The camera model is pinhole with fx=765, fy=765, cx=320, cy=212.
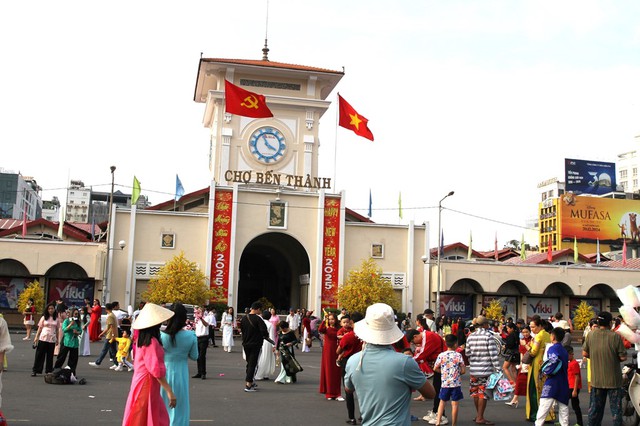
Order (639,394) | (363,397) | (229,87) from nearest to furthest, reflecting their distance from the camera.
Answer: (363,397) < (639,394) < (229,87)

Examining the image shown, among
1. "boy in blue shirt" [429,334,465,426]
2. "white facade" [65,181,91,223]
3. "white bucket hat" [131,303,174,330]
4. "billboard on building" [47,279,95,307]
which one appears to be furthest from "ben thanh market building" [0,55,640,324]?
"white facade" [65,181,91,223]

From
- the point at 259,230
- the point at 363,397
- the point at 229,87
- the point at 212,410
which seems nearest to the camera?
the point at 363,397

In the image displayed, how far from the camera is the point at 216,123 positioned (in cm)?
4497

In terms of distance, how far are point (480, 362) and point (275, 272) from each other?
3902cm

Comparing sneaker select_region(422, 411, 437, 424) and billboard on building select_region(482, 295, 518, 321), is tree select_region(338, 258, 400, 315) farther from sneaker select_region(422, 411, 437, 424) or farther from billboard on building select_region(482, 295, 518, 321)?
sneaker select_region(422, 411, 437, 424)

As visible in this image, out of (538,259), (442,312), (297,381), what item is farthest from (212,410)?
(538,259)

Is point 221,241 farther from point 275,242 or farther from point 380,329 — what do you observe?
point 380,329

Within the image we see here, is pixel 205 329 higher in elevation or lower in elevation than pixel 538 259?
lower

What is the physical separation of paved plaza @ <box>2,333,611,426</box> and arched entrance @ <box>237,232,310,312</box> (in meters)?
26.1

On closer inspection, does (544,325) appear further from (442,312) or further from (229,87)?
(442,312)

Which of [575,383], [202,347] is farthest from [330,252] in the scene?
[575,383]

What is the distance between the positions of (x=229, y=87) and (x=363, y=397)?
33069 mm

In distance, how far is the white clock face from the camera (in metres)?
45.1

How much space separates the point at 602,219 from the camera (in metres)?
76.3
